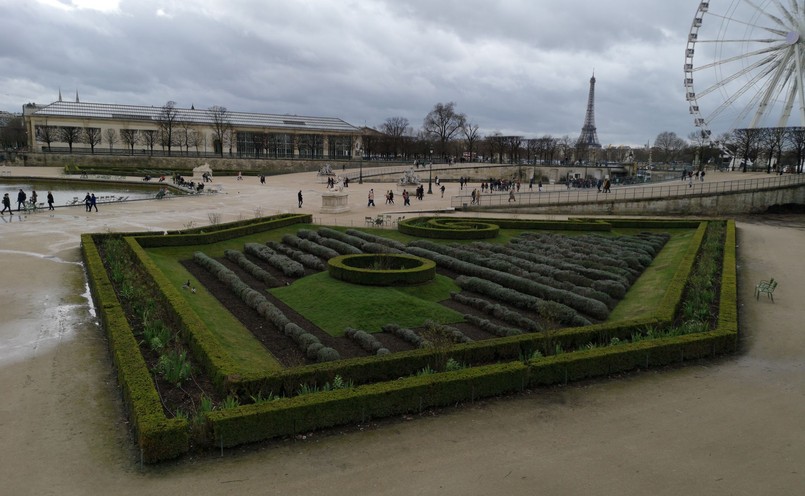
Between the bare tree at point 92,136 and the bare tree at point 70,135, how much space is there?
0.75m

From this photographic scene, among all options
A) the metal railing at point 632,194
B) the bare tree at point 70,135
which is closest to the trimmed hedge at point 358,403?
the metal railing at point 632,194

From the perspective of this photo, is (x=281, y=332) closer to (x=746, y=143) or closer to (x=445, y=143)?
(x=746, y=143)

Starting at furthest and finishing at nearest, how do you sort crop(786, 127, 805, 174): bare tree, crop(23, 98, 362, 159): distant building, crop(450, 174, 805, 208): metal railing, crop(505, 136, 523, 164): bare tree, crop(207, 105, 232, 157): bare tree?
crop(505, 136, 523, 164): bare tree
crop(207, 105, 232, 157): bare tree
crop(23, 98, 362, 159): distant building
crop(786, 127, 805, 174): bare tree
crop(450, 174, 805, 208): metal railing

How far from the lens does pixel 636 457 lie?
898 centimetres

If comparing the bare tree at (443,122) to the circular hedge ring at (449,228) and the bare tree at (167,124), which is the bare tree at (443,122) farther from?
the circular hedge ring at (449,228)

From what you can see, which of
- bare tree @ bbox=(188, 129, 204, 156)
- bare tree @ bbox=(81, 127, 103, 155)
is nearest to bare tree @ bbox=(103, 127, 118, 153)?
bare tree @ bbox=(81, 127, 103, 155)

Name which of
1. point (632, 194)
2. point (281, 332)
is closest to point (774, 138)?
point (632, 194)

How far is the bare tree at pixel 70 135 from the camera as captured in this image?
307 feet

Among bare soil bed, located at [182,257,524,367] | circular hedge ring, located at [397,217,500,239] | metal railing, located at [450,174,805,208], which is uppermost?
metal railing, located at [450,174,805,208]

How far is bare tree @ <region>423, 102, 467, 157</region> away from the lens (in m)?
111

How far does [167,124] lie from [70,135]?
48.9 feet

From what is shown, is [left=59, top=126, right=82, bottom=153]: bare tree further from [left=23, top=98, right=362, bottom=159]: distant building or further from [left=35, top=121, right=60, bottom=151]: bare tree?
[left=35, top=121, right=60, bottom=151]: bare tree

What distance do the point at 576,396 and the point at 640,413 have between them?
125 centimetres

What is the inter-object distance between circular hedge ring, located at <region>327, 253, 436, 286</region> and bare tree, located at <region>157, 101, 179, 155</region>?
3271 inches
